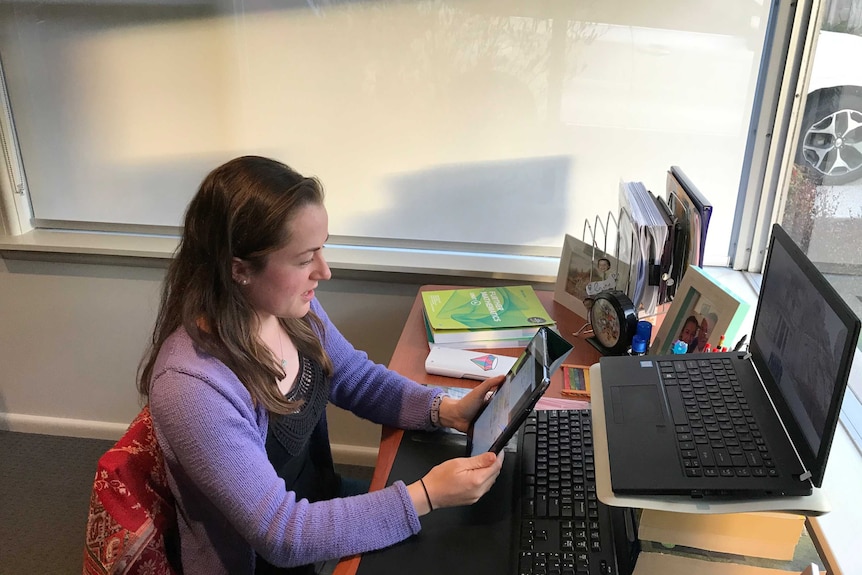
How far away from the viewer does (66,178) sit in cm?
200

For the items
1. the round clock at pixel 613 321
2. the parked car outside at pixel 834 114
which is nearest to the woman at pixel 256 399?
the round clock at pixel 613 321

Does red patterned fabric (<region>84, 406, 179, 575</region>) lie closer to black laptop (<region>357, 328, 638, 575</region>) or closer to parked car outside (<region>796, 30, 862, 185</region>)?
black laptop (<region>357, 328, 638, 575</region>)

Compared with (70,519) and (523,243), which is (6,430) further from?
(523,243)

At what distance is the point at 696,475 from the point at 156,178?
5.51ft

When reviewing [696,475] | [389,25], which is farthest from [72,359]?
[696,475]

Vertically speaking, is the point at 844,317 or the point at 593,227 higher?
the point at 844,317

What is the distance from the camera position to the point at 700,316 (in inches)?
46.9

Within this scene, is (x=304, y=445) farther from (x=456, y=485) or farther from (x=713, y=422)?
(x=713, y=422)

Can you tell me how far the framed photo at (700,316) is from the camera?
112 centimetres

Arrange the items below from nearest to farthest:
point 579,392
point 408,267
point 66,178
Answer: point 579,392, point 408,267, point 66,178

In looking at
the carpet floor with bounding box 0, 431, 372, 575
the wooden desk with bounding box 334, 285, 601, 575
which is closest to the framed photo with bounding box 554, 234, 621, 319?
the wooden desk with bounding box 334, 285, 601, 575

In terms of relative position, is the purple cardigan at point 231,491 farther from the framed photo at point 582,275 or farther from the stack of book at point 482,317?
the framed photo at point 582,275

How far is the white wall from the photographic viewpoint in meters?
1.99

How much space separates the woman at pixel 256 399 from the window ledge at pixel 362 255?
25.2 inches
